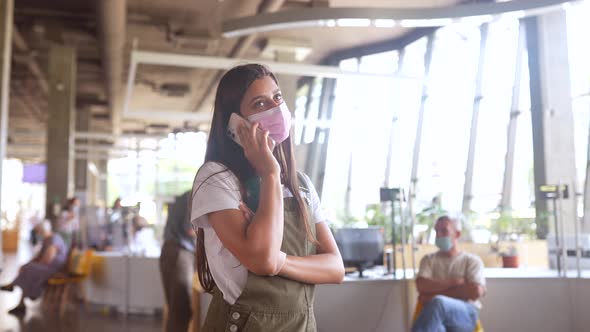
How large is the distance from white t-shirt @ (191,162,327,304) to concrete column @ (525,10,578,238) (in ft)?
28.1

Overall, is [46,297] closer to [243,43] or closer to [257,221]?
[243,43]

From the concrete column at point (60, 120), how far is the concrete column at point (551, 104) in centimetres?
850

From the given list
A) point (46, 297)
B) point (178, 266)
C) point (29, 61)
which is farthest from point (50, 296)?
point (29, 61)

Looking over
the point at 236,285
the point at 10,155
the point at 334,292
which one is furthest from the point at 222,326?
the point at 10,155

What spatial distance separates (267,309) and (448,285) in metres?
3.40

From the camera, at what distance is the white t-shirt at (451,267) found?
13.8 ft

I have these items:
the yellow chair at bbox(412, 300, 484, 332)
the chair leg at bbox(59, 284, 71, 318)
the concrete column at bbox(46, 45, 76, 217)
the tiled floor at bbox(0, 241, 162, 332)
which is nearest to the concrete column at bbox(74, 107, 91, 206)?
the concrete column at bbox(46, 45, 76, 217)

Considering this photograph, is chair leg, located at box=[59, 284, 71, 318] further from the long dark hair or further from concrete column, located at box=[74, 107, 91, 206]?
concrete column, located at box=[74, 107, 91, 206]

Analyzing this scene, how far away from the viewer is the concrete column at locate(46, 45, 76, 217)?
12273 mm

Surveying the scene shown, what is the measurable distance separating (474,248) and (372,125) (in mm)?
7086

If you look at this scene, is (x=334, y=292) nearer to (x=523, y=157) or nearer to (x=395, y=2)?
(x=523, y=157)

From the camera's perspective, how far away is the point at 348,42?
522 inches

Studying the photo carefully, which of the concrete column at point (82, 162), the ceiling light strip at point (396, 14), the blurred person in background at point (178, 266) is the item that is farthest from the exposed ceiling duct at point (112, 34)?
the blurred person in background at point (178, 266)

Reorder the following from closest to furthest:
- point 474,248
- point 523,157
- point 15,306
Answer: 1. point 474,248
2. point 15,306
3. point 523,157
